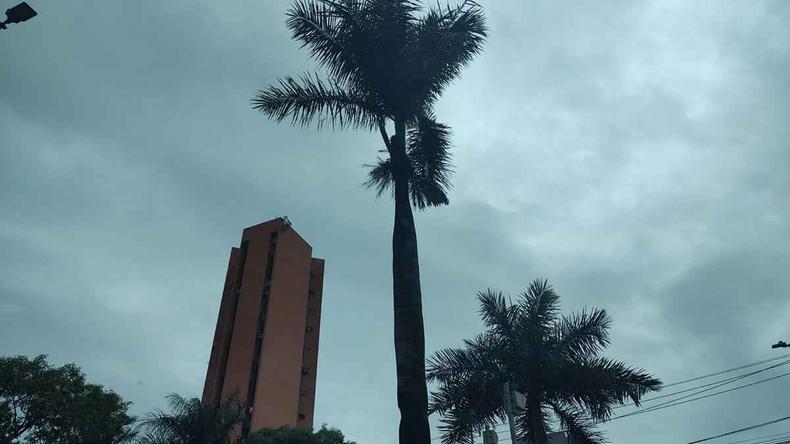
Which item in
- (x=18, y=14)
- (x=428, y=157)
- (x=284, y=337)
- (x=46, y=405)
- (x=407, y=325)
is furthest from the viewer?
(x=284, y=337)

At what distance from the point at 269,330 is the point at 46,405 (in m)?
31.7

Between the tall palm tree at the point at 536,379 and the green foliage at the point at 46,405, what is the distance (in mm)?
22992

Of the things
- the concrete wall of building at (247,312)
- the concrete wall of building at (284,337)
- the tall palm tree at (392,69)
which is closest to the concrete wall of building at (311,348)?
the concrete wall of building at (284,337)

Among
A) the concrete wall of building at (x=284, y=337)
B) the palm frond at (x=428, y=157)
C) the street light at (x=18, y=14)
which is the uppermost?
the concrete wall of building at (x=284, y=337)

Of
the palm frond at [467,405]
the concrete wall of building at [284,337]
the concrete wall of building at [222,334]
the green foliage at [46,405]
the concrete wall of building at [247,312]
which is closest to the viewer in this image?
the palm frond at [467,405]

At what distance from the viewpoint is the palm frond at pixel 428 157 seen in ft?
47.2

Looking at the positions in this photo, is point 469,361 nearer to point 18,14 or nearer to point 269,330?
point 18,14

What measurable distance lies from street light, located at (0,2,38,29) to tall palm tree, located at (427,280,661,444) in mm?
14955

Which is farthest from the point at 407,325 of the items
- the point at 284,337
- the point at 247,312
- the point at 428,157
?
the point at 247,312

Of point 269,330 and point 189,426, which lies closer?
point 189,426

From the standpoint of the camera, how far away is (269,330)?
65375 millimetres

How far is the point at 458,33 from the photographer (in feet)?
44.1

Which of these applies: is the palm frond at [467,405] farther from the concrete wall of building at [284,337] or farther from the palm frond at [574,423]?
the concrete wall of building at [284,337]

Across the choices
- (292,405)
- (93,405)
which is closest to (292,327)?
(292,405)
